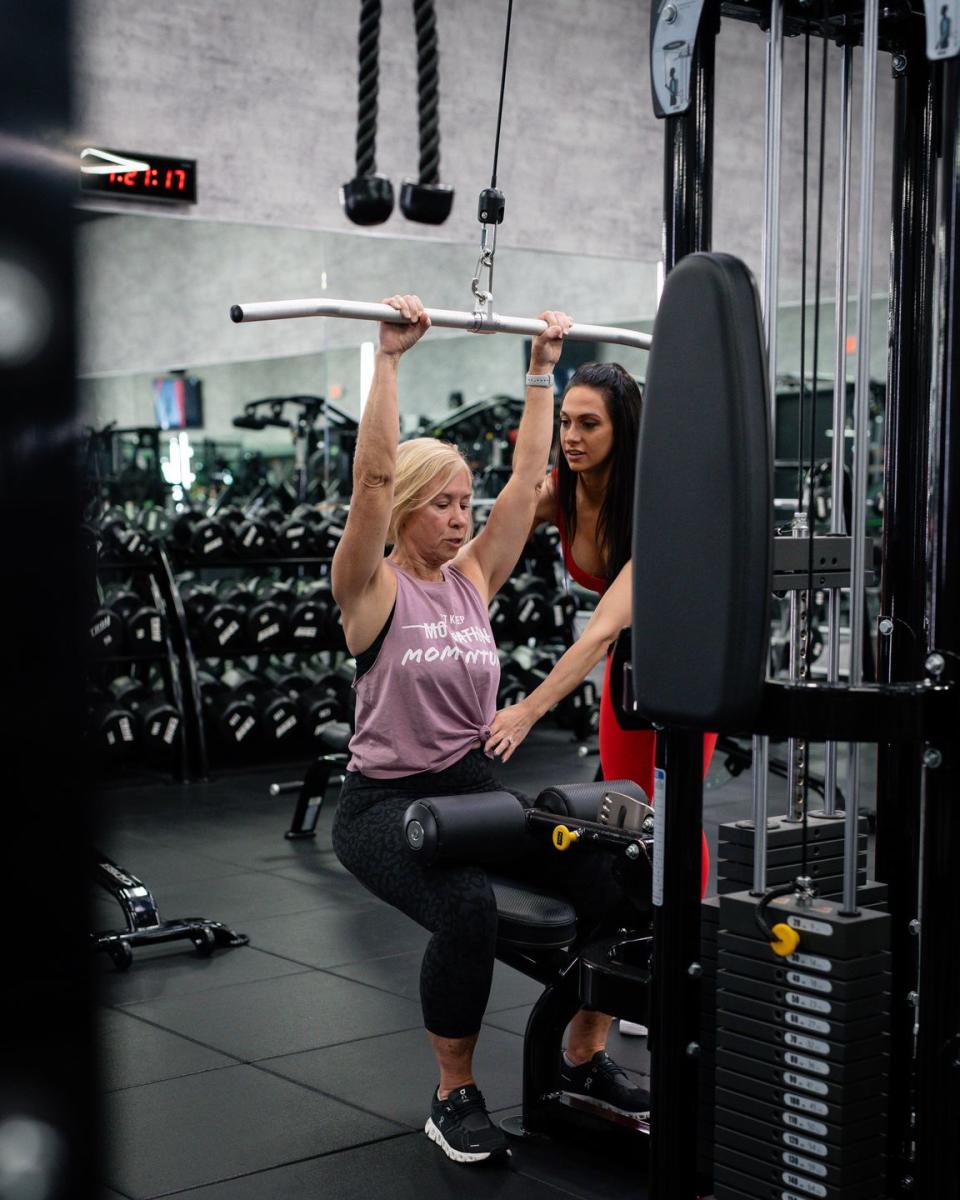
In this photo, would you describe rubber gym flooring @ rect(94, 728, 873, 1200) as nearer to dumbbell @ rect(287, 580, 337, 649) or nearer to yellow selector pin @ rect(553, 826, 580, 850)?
yellow selector pin @ rect(553, 826, 580, 850)

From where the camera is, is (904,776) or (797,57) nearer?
(904,776)

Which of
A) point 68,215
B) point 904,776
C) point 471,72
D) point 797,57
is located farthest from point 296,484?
point 68,215

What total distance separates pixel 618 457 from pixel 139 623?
391 centimetres

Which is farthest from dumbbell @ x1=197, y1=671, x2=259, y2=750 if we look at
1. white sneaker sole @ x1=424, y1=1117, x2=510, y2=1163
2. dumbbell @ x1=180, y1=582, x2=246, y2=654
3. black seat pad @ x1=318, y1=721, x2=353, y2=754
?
white sneaker sole @ x1=424, y1=1117, x2=510, y2=1163

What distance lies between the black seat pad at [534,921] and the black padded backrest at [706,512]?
1293 millimetres

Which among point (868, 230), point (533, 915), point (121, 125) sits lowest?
point (533, 915)

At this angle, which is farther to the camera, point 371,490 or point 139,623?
point 139,623

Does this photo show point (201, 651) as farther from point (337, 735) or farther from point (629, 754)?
point (629, 754)

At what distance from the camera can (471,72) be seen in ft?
25.1

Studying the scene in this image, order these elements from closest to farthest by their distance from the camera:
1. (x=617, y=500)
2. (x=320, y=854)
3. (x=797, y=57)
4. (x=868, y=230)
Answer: (x=868, y=230) < (x=617, y=500) < (x=320, y=854) < (x=797, y=57)

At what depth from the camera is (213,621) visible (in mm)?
6320

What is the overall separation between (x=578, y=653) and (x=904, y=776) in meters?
0.99

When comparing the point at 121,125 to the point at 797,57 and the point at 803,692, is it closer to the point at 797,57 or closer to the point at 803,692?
the point at 797,57

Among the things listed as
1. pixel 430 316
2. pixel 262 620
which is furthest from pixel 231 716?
pixel 430 316
